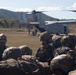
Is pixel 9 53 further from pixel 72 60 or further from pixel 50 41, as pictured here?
pixel 50 41

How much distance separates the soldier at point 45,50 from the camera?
11.8 meters

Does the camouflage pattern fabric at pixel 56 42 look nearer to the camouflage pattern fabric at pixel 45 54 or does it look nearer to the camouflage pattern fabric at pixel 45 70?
the camouflage pattern fabric at pixel 45 54

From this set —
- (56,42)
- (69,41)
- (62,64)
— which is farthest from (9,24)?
(62,64)

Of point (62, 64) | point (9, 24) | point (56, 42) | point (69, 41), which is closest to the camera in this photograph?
point (62, 64)

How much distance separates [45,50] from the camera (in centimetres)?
1208

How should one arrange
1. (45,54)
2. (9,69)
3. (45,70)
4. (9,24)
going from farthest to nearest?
(9,24) → (45,54) → (45,70) → (9,69)

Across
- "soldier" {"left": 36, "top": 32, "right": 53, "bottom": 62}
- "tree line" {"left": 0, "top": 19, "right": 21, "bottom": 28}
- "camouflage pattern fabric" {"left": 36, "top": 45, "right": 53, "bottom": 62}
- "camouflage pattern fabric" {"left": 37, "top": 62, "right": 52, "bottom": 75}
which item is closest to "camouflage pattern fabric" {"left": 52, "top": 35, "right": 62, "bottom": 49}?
"soldier" {"left": 36, "top": 32, "right": 53, "bottom": 62}

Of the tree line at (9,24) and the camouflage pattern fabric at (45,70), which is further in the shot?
the tree line at (9,24)

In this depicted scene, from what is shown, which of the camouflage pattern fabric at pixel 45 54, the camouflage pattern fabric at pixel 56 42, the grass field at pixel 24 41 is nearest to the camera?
the camouflage pattern fabric at pixel 45 54

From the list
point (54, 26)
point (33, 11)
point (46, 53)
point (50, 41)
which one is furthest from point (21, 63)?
point (33, 11)

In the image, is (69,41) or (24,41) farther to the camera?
(24,41)

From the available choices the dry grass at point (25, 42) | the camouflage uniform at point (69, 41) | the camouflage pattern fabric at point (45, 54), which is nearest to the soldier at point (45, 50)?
the camouflage pattern fabric at point (45, 54)

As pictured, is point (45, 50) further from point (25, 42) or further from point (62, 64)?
point (25, 42)

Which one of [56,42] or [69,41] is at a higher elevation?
[69,41]
